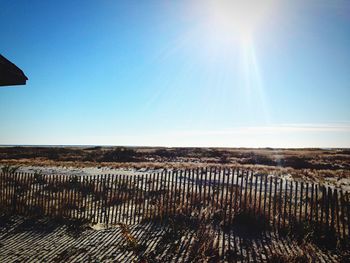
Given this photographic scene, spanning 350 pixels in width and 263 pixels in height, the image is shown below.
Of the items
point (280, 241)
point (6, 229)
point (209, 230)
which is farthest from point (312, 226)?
point (6, 229)

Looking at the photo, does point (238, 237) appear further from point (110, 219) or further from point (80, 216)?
point (80, 216)

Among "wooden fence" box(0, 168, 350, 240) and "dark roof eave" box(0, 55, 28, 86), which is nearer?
"dark roof eave" box(0, 55, 28, 86)

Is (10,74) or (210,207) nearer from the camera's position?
(10,74)

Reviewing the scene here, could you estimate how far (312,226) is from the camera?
739 cm

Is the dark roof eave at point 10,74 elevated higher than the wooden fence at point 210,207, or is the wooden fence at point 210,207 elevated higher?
the dark roof eave at point 10,74

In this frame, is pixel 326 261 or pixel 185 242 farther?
pixel 185 242

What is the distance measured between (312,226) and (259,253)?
2.12 m

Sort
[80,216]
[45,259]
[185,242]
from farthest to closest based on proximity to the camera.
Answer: [80,216] → [185,242] → [45,259]

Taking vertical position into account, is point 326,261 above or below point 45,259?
above

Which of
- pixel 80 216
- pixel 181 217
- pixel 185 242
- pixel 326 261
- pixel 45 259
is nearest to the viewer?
pixel 326 261

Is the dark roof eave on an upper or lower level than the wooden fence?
upper

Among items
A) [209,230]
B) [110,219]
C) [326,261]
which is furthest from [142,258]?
[326,261]

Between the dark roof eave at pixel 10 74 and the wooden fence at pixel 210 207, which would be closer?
the dark roof eave at pixel 10 74

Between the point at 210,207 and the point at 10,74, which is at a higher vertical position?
the point at 10,74
